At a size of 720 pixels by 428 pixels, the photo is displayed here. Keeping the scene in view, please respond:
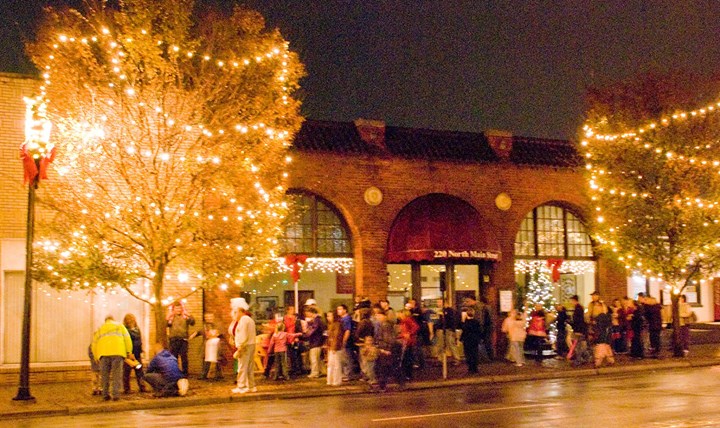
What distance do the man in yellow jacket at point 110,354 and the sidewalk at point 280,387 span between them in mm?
330

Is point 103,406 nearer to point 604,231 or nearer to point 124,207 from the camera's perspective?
point 124,207

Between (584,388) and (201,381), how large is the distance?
8.55 m

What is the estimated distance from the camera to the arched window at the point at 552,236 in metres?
27.1

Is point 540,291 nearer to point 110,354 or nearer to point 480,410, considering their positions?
point 480,410

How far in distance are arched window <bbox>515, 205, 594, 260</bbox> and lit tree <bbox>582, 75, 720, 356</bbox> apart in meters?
2.61

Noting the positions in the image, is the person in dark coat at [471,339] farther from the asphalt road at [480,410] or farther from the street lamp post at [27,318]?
the street lamp post at [27,318]

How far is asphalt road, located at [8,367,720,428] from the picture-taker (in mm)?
12789

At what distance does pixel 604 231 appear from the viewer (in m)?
24.7

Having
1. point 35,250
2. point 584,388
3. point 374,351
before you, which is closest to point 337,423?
point 374,351

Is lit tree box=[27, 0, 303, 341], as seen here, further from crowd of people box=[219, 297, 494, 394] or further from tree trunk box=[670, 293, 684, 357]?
tree trunk box=[670, 293, 684, 357]

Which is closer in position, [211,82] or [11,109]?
[211,82]

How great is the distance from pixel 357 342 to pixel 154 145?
5967 mm

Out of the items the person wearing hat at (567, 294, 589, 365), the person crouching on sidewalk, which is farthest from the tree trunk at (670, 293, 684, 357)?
the person crouching on sidewalk

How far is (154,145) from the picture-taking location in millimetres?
17844
